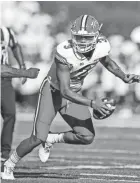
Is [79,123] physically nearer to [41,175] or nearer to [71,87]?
[71,87]

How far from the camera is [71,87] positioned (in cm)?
548

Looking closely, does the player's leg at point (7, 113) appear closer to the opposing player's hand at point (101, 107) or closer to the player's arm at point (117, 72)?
the player's arm at point (117, 72)

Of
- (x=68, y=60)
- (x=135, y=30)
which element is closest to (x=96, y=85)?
(x=135, y=30)

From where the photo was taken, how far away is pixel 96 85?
40.1ft

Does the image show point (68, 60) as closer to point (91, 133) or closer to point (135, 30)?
point (91, 133)

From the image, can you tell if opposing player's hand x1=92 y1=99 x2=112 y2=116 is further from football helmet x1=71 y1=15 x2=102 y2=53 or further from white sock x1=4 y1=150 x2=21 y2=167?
white sock x1=4 y1=150 x2=21 y2=167

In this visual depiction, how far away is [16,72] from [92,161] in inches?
55.7

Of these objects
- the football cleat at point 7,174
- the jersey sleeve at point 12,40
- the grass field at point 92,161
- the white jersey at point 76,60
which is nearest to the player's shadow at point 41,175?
the grass field at point 92,161

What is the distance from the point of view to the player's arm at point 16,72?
5871 millimetres

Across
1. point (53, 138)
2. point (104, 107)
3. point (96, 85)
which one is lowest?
point (96, 85)

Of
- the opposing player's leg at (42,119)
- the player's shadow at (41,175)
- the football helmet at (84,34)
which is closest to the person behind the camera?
the football helmet at (84,34)

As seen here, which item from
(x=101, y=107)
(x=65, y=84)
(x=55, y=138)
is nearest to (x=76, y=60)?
(x=65, y=84)

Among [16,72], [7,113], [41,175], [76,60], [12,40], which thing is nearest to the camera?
[76,60]

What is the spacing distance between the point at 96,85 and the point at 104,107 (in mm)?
7319
